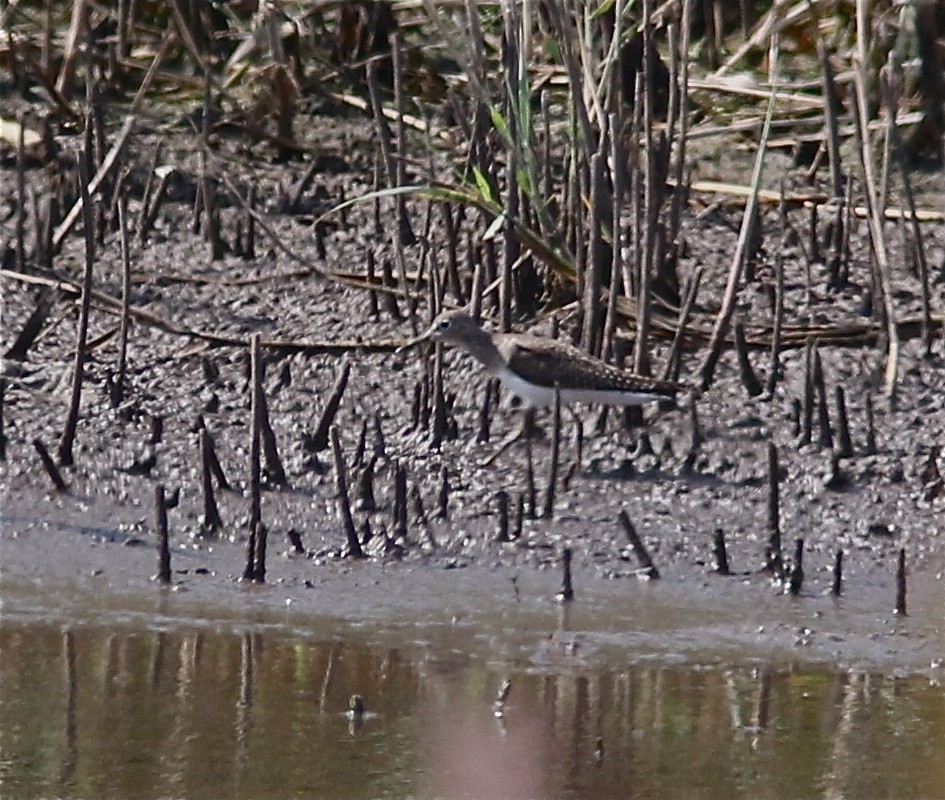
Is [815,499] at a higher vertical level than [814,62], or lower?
lower

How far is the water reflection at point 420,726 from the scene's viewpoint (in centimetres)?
428

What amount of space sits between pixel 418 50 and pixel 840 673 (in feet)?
15.6

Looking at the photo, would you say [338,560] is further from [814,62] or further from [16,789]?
[814,62]

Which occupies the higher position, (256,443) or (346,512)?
(256,443)

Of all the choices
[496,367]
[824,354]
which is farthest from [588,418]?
[824,354]

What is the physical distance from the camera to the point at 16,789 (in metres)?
4.23

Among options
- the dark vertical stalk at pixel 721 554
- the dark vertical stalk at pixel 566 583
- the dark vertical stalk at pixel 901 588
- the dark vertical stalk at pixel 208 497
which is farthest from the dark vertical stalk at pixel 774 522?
the dark vertical stalk at pixel 208 497

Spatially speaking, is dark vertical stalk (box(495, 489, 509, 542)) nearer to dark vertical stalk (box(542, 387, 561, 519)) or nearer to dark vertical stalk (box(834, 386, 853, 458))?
dark vertical stalk (box(542, 387, 561, 519))

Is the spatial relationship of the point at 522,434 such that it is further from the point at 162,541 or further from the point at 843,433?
the point at 162,541

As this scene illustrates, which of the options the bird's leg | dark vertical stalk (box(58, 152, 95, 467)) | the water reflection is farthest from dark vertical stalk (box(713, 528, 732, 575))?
dark vertical stalk (box(58, 152, 95, 467))

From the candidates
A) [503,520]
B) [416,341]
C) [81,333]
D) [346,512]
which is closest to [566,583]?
[503,520]

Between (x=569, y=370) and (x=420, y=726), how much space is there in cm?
184

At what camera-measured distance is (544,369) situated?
6.25 meters

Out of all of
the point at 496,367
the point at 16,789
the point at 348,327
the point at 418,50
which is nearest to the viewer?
the point at 16,789
